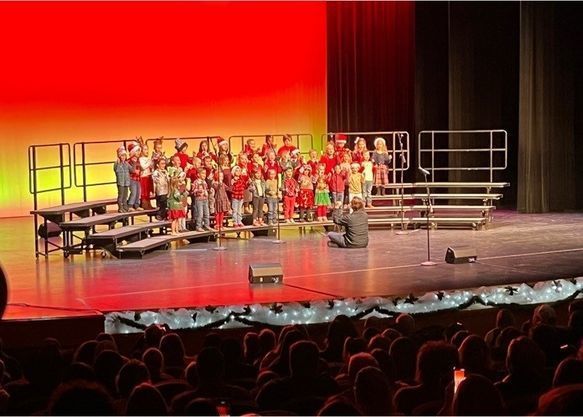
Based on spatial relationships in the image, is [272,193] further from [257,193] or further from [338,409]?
[338,409]

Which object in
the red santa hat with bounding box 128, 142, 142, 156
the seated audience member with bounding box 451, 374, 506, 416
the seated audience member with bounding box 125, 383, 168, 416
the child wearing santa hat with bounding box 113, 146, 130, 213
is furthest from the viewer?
the red santa hat with bounding box 128, 142, 142, 156

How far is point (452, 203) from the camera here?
1909cm

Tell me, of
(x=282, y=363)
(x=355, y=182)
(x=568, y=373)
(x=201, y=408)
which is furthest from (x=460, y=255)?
(x=201, y=408)

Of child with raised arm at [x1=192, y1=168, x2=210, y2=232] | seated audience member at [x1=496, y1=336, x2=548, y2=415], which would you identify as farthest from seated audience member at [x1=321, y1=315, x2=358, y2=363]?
child with raised arm at [x1=192, y1=168, x2=210, y2=232]

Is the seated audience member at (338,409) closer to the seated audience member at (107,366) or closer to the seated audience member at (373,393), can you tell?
the seated audience member at (373,393)

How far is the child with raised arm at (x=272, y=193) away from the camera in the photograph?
15656 millimetres

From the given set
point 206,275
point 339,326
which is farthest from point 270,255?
point 339,326

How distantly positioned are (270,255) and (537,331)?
7.75m

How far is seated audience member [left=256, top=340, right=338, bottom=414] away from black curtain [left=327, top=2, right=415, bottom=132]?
1503 cm

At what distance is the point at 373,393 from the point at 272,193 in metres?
11.5

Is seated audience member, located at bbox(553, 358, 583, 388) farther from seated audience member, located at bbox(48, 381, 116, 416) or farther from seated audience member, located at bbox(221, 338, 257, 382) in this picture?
seated audience member, located at bbox(221, 338, 257, 382)

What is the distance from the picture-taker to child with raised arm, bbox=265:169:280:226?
15656 mm

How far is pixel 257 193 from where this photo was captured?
15.6 metres

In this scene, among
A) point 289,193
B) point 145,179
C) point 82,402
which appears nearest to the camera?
point 82,402
